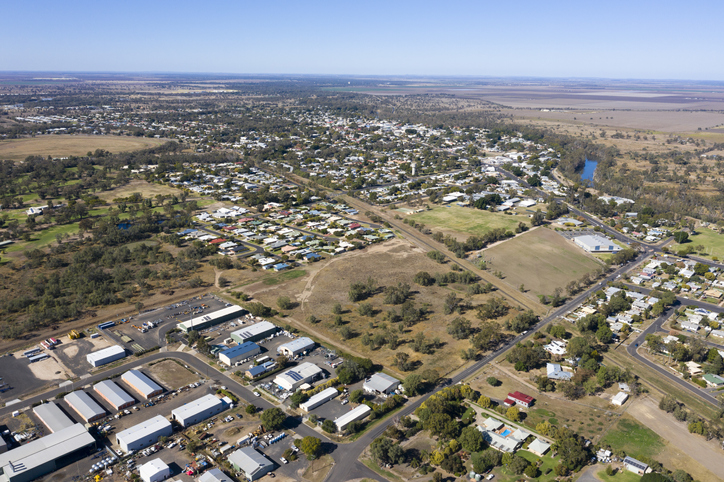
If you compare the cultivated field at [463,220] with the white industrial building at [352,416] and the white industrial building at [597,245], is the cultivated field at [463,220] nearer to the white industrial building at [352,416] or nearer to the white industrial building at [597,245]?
the white industrial building at [597,245]

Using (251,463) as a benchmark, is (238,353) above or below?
above

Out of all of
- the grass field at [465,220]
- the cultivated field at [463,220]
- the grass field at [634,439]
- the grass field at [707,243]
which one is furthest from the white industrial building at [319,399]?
the grass field at [707,243]

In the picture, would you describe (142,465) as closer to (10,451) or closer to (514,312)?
(10,451)

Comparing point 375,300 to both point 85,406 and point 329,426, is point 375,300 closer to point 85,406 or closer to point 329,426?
point 329,426

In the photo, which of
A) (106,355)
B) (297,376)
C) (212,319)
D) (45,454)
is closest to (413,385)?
(297,376)

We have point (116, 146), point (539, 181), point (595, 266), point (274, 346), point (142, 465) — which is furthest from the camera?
point (116, 146)

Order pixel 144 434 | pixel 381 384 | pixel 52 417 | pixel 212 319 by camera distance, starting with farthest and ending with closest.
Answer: pixel 212 319, pixel 381 384, pixel 52 417, pixel 144 434

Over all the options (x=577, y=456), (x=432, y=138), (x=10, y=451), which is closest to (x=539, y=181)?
(x=432, y=138)

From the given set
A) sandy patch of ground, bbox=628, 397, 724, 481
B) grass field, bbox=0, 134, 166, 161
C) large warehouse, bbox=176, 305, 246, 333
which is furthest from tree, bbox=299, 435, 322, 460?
grass field, bbox=0, 134, 166, 161
